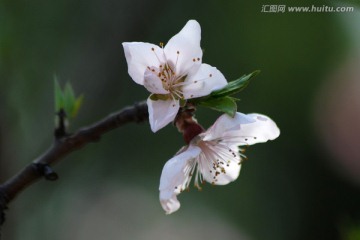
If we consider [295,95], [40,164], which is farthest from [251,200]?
[40,164]

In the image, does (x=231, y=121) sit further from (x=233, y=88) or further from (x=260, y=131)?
(x=260, y=131)

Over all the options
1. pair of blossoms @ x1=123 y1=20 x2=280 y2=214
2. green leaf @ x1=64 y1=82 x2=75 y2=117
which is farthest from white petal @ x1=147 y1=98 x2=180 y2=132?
green leaf @ x1=64 y1=82 x2=75 y2=117

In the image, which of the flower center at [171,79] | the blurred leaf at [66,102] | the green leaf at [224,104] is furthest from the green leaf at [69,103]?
the green leaf at [224,104]

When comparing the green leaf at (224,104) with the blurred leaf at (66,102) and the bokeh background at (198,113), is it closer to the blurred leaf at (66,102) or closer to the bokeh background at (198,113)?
the blurred leaf at (66,102)

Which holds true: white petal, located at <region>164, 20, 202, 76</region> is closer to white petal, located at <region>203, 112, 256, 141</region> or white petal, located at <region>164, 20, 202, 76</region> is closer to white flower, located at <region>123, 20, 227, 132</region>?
white flower, located at <region>123, 20, 227, 132</region>

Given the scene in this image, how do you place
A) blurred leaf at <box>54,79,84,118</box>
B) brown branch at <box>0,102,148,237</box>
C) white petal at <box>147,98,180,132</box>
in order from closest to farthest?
white petal at <box>147,98,180,132</box>
brown branch at <box>0,102,148,237</box>
blurred leaf at <box>54,79,84,118</box>

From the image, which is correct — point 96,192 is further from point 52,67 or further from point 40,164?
point 40,164

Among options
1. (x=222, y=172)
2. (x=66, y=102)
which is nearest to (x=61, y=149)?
(x=66, y=102)
